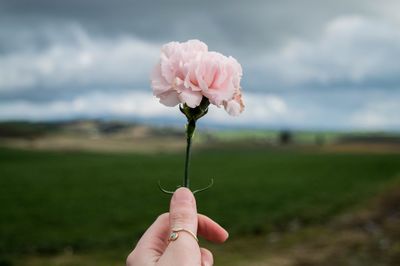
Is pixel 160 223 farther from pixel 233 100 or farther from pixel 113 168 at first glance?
pixel 113 168

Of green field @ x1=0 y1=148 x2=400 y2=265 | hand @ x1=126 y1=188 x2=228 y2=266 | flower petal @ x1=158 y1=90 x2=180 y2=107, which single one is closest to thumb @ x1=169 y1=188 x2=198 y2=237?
hand @ x1=126 y1=188 x2=228 y2=266

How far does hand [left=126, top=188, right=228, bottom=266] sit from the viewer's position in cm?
238

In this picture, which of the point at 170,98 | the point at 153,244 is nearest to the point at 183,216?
the point at 153,244

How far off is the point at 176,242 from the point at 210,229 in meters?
0.35

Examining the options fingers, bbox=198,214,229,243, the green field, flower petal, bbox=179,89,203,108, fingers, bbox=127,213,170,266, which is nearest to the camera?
flower petal, bbox=179,89,203,108

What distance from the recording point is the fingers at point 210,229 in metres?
2.71

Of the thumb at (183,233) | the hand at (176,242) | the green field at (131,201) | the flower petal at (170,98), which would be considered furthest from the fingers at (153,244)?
the green field at (131,201)

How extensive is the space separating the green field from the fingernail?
1125cm

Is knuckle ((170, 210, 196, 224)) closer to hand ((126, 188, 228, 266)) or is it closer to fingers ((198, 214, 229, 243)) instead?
hand ((126, 188, 228, 266))

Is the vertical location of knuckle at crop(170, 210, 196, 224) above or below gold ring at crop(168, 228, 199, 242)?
above

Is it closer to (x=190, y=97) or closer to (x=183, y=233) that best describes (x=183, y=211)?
(x=183, y=233)

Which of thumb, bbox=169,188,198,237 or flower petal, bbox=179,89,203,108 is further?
thumb, bbox=169,188,198,237

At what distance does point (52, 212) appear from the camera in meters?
21.8

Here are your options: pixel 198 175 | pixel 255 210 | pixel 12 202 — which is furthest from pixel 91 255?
pixel 198 175
